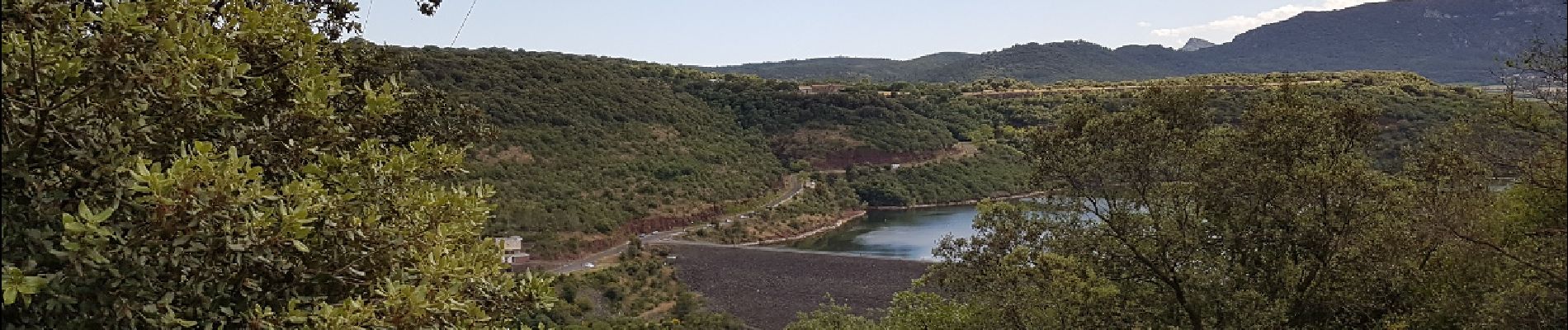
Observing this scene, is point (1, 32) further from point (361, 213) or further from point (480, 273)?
point (480, 273)

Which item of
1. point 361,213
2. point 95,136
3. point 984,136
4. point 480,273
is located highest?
point 95,136

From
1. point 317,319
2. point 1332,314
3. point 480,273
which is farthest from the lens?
point 1332,314

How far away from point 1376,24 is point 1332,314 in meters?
192

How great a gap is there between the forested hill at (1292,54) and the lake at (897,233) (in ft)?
271

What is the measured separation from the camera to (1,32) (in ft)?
9.82

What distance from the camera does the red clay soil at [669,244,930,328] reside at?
29.7 m

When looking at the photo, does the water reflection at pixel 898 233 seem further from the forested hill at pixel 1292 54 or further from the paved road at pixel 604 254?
the forested hill at pixel 1292 54

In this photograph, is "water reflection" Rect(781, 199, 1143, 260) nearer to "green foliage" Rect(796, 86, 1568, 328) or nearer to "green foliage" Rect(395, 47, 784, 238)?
"green foliage" Rect(395, 47, 784, 238)

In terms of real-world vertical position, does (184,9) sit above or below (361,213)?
above

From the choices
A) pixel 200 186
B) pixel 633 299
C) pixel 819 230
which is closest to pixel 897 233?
pixel 819 230

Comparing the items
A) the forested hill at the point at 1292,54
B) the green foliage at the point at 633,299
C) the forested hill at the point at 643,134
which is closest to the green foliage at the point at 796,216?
the forested hill at the point at 643,134

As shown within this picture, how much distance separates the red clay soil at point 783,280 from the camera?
2966 centimetres

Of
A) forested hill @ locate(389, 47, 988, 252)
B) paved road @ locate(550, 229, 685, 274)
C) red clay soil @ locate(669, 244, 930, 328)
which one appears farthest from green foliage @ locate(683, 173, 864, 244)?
red clay soil @ locate(669, 244, 930, 328)

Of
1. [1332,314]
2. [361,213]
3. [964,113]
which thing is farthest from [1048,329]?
[964,113]
